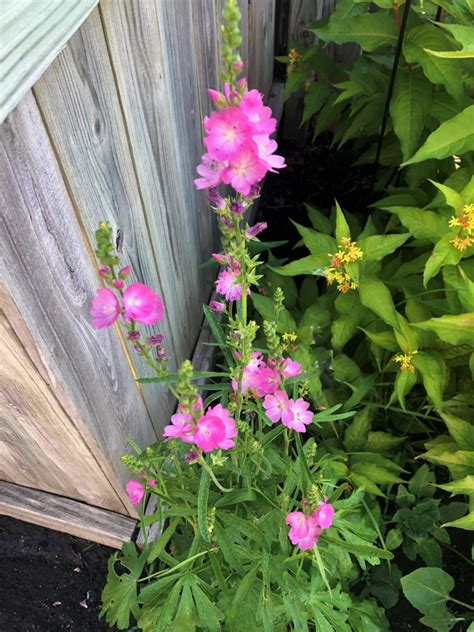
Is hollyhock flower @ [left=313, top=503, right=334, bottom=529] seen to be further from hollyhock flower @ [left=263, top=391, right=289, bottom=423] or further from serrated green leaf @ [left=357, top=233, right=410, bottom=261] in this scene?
serrated green leaf @ [left=357, top=233, right=410, bottom=261]

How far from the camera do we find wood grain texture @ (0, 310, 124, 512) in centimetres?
101

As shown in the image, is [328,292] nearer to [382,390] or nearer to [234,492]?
[382,390]

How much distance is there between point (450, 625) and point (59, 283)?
5.10 ft

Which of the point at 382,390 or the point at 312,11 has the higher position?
the point at 312,11

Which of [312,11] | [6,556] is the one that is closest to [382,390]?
[6,556]

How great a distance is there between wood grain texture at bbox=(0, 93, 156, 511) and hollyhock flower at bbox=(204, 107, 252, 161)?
0.27 m

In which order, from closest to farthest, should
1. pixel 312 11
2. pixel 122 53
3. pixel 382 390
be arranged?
pixel 122 53
pixel 382 390
pixel 312 11

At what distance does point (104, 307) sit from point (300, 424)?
0.49m

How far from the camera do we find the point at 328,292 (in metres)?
1.84

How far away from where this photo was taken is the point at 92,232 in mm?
981

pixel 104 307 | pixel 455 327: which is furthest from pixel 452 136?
pixel 104 307

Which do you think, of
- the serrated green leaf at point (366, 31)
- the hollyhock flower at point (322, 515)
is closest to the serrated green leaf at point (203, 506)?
the hollyhock flower at point (322, 515)

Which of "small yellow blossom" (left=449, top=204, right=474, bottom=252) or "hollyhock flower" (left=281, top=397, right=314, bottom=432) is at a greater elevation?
"small yellow blossom" (left=449, top=204, right=474, bottom=252)

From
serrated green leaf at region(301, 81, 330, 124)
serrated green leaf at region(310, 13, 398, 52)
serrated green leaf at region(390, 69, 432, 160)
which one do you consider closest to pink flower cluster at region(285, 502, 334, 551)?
serrated green leaf at region(390, 69, 432, 160)
